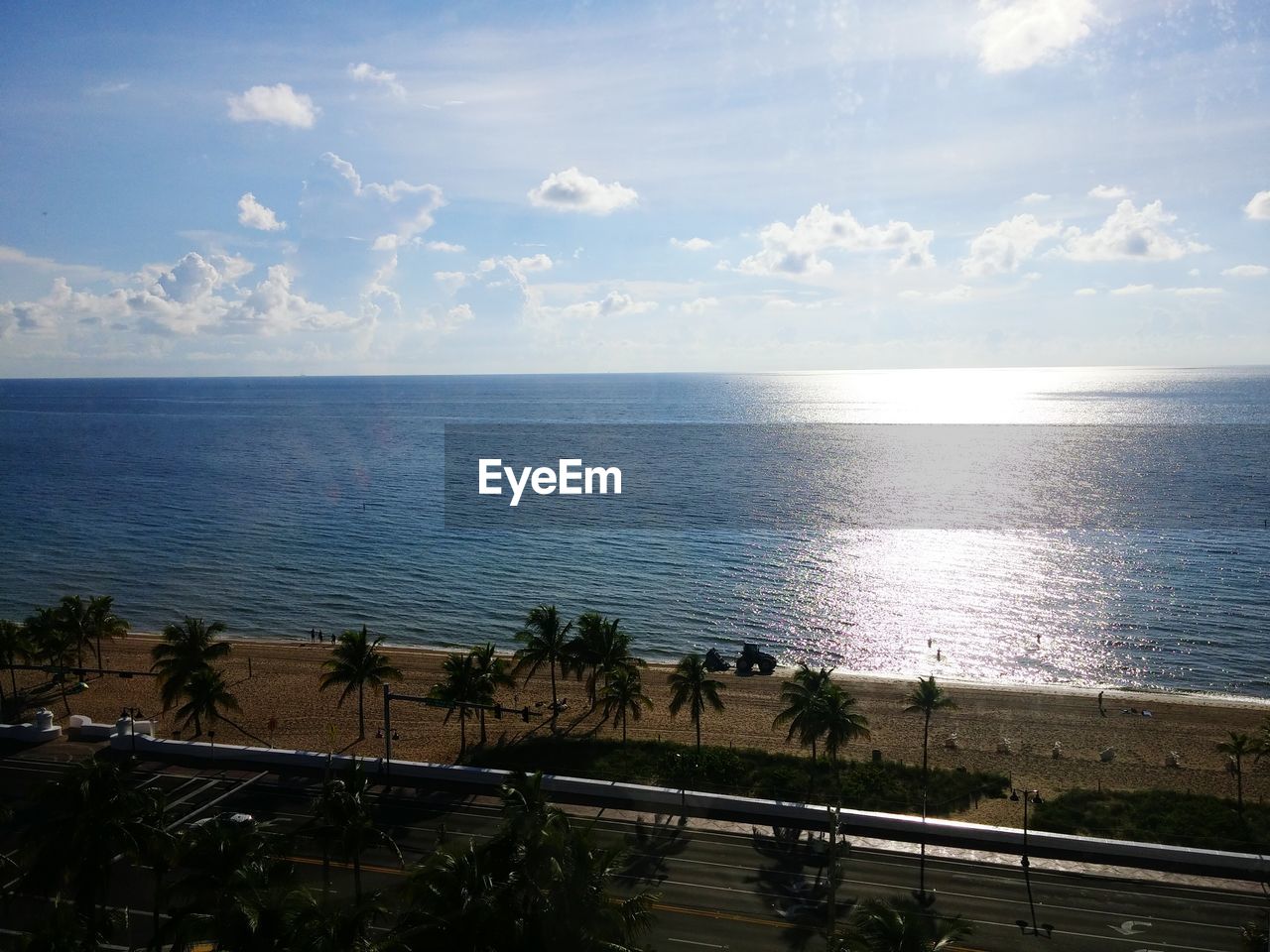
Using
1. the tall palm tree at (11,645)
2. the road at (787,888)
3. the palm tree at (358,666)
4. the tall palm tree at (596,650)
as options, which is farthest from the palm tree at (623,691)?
the tall palm tree at (11,645)

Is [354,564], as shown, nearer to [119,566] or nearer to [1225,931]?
[119,566]

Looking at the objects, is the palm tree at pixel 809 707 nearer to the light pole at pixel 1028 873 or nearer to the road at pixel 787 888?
the road at pixel 787 888

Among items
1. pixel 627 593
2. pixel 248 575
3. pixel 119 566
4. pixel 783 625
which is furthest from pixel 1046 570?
pixel 119 566

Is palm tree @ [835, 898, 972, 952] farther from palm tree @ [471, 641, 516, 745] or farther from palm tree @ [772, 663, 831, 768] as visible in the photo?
palm tree @ [471, 641, 516, 745]

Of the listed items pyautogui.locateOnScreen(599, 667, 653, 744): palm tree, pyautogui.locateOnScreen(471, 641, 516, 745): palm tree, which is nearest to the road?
pyautogui.locateOnScreen(471, 641, 516, 745): palm tree

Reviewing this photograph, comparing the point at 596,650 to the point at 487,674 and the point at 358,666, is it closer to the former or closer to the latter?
the point at 487,674

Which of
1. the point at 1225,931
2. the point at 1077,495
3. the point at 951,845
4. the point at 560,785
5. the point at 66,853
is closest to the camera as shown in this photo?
the point at 66,853
